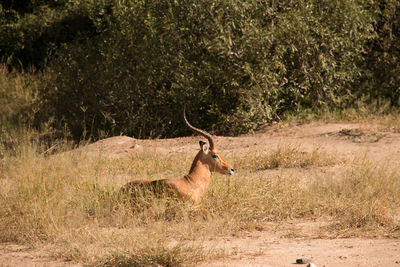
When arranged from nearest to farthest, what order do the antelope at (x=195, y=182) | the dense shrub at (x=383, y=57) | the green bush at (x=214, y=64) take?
the antelope at (x=195, y=182) < the green bush at (x=214, y=64) < the dense shrub at (x=383, y=57)

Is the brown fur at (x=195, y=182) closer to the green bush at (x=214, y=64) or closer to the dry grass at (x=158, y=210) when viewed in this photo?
the dry grass at (x=158, y=210)

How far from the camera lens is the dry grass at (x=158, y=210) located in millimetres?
5613

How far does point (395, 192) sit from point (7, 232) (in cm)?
451

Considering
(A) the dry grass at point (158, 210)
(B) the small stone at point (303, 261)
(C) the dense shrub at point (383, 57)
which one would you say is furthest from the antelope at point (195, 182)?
(C) the dense shrub at point (383, 57)

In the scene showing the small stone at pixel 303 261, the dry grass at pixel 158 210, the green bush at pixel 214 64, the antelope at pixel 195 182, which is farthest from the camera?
the green bush at pixel 214 64

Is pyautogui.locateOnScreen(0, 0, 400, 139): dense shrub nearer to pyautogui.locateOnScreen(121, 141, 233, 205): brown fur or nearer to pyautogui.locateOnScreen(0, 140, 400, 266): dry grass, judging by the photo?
pyautogui.locateOnScreen(0, 140, 400, 266): dry grass

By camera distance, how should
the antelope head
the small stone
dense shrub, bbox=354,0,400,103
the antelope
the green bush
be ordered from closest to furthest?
1. the small stone
2. the antelope
3. the antelope head
4. the green bush
5. dense shrub, bbox=354,0,400,103

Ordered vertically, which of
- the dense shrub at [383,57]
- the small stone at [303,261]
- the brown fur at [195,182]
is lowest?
the small stone at [303,261]

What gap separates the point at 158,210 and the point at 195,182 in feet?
1.89

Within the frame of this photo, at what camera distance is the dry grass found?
5.61m

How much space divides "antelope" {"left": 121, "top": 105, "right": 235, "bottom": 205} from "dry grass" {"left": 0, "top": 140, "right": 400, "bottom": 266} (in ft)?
0.39

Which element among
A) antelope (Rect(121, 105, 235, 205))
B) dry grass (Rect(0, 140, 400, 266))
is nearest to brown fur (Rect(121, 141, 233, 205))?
antelope (Rect(121, 105, 235, 205))

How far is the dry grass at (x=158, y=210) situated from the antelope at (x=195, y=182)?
0.12 m

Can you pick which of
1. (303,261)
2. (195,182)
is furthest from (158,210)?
(303,261)
